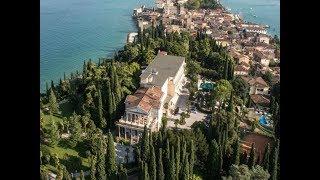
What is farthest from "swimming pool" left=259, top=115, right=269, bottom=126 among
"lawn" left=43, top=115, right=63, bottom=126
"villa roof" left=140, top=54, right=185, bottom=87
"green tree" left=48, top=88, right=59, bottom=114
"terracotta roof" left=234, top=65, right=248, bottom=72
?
"green tree" left=48, top=88, right=59, bottom=114

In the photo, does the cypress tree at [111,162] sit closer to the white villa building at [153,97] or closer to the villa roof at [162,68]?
the white villa building at [153,97]

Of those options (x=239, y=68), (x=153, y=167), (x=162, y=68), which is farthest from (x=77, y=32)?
(x=153, y=167)

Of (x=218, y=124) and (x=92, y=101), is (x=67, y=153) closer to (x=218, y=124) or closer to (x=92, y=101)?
(x=92, y=101)

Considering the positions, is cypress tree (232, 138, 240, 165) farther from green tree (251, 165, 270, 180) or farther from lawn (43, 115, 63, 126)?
lawn (43, 115, 63, 126)

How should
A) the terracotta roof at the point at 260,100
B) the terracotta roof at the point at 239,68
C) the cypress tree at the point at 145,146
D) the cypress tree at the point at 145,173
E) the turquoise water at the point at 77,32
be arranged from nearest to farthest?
the cypress tree at the point at 145,173
the cypress tree at the point at 145,146
the terracotta roof at the point at 260,100
the terracotta roof at the point at 239,68
the turquoise water at the point at 77,32

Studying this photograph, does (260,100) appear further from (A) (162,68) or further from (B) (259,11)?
(B) (259,11)

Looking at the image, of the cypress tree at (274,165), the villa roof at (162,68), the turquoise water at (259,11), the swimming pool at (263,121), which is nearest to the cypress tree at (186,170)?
the cypress tree at (274,165)

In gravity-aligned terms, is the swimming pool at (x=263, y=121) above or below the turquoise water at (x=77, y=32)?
below
